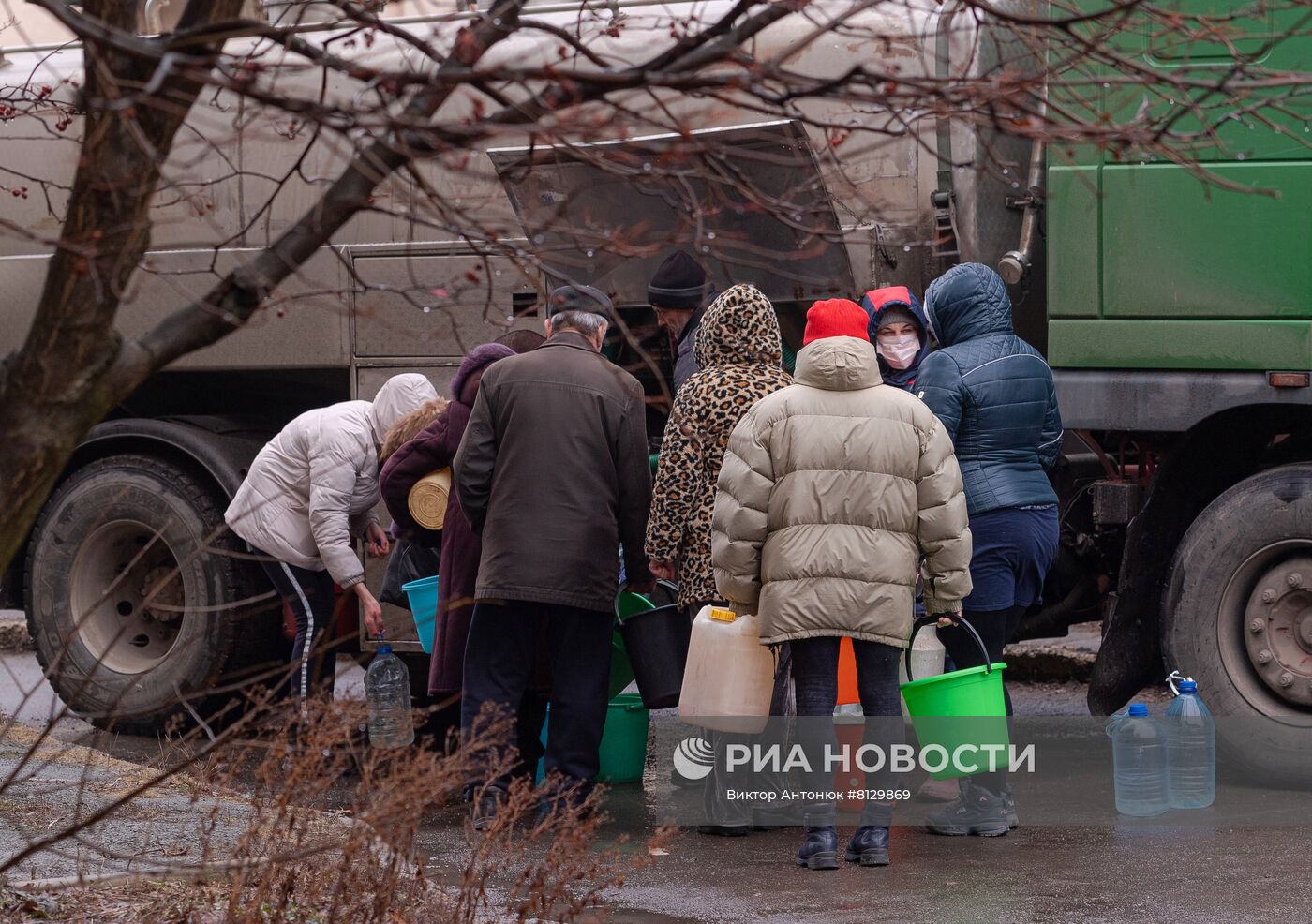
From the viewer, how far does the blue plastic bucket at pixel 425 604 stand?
638 cm

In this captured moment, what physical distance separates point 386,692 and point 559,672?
123 cm

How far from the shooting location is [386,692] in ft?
22.4

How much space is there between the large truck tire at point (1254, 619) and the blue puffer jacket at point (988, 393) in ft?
2.41

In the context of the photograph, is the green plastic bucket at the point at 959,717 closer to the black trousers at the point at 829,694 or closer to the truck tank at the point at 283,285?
the black trousers at the point at 829,694

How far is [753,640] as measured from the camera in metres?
5.41

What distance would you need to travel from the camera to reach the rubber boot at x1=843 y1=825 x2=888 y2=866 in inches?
203

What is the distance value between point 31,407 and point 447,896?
1612mm

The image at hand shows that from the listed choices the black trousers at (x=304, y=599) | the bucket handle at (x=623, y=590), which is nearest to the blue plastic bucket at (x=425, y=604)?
the black trousers at (x=304, y=599)

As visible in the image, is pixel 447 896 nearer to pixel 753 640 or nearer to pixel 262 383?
pixel 753 640

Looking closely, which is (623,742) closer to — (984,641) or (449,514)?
(449,514)

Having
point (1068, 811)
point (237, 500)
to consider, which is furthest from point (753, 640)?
point (237, 500)

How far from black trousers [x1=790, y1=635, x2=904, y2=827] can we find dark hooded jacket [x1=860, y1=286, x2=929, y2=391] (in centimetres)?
116

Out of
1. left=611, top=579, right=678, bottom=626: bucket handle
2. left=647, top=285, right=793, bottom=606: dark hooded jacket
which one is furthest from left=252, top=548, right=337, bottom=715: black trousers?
left=647, top=285, right=793, bottom=606: dark hooded jacket

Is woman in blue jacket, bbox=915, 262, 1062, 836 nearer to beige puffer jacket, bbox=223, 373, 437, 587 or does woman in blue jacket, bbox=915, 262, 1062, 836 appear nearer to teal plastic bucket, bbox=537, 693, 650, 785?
teal plastic bucket, bbox=537, 693, 650, 785
